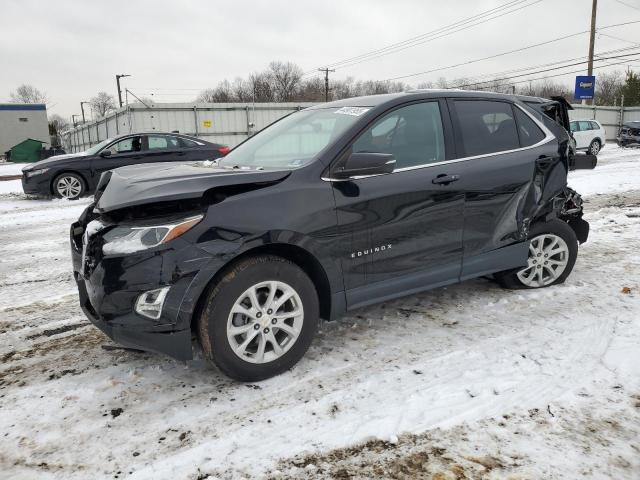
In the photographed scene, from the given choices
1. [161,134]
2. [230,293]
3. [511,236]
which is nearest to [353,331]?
[230,293]

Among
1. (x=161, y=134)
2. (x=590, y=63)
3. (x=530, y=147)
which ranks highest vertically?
(x=590, y=63)

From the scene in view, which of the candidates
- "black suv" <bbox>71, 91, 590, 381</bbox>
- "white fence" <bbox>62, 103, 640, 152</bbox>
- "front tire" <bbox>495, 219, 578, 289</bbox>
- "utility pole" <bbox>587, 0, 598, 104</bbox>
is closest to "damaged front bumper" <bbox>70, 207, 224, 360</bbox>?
"black suv" <bbox>71, 91, 590, 381</bbox>

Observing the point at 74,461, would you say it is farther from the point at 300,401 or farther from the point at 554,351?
the point at 554,351

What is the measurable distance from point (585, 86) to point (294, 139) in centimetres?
3355

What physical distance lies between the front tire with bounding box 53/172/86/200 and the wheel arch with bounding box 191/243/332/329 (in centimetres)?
928

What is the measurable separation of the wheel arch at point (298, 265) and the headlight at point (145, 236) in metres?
0.31

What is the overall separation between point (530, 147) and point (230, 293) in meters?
2.91

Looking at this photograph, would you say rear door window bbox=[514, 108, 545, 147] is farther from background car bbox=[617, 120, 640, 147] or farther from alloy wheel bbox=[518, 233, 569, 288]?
background car bbox=[617, 120, 640, 147]

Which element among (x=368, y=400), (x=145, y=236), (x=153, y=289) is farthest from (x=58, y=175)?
(x=368, y=400)

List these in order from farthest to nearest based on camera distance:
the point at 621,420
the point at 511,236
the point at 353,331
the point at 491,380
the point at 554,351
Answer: the point at 511,236, the point at 353,331, the point at 554,351, the point at 491,380, the point at 621,420

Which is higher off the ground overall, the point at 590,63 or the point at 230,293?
the point at 590,63

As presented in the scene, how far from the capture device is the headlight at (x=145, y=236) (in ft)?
8.73

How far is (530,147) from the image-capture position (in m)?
4.16

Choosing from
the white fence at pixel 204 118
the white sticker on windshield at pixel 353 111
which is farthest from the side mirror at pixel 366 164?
the white fence at pixel 204 118
